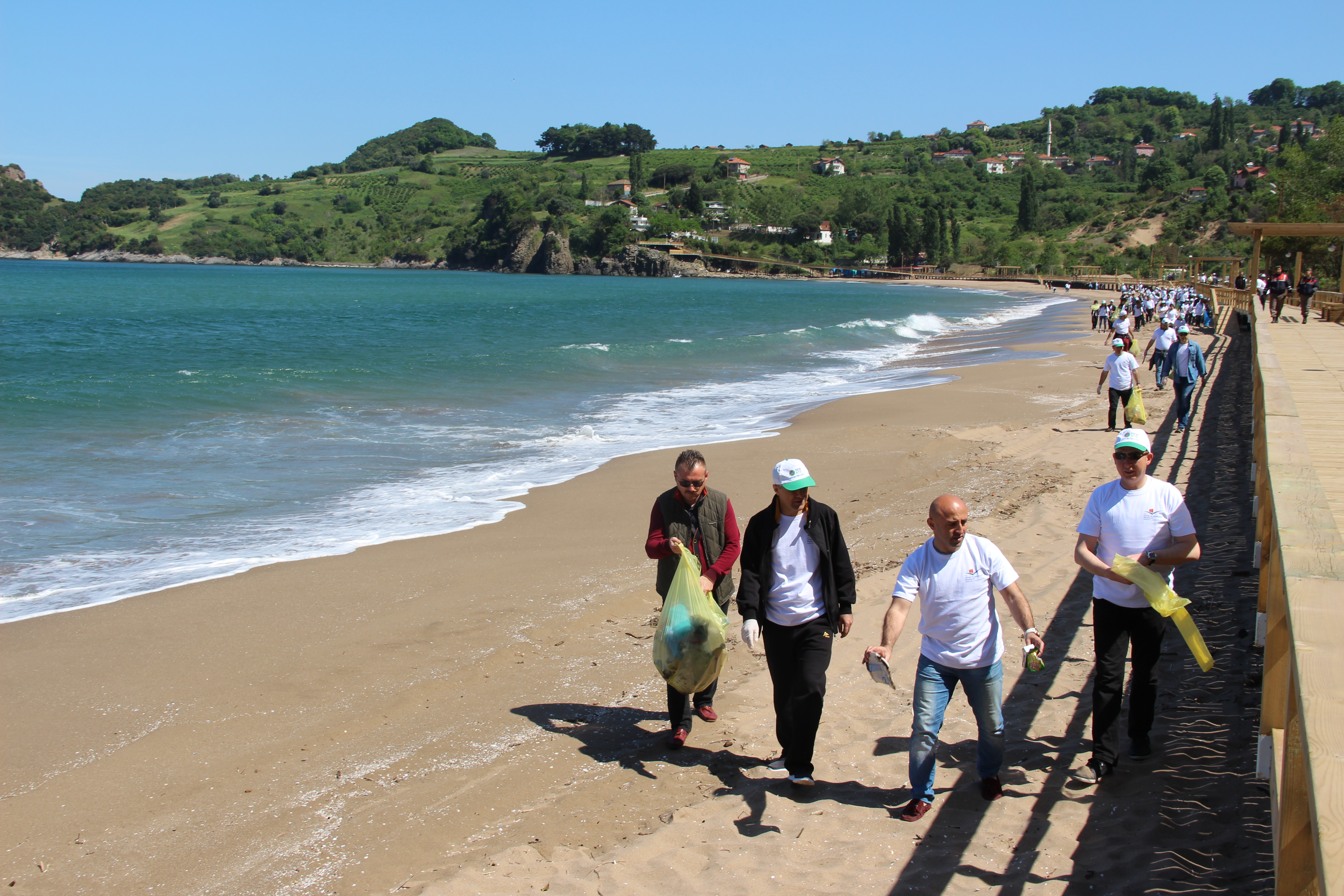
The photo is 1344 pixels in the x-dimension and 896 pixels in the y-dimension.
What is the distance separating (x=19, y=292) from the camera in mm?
69688

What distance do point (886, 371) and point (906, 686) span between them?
21172 mm

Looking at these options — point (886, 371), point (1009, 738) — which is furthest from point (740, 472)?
point (886, 371)

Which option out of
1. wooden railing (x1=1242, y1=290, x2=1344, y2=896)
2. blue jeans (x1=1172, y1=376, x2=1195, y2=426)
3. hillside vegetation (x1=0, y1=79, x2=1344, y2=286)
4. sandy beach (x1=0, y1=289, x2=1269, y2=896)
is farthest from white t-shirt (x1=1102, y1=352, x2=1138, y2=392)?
hillside vegetation (x1=0, y1=79, x2=1344, y2=286)

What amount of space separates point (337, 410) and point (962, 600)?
17186 millimetres

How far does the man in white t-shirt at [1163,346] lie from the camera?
16734 millimetres

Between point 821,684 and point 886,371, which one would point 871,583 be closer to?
point 821,684

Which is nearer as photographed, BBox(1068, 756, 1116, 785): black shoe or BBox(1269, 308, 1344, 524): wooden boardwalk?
BBox(1068, 756, 1116, 785): black shoe

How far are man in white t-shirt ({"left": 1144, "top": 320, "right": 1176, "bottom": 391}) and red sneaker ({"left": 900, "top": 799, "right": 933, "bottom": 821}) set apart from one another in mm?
13310

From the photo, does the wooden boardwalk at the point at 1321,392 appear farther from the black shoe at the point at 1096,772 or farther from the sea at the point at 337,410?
the sea at the point at 337,410

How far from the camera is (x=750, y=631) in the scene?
4.31m

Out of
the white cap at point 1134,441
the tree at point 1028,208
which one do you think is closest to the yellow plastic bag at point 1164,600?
the white cap at point 1134,441

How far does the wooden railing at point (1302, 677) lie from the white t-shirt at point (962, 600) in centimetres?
100

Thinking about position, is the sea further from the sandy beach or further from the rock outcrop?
the rock outcrop

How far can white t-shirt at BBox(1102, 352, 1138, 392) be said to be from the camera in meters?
12.5
